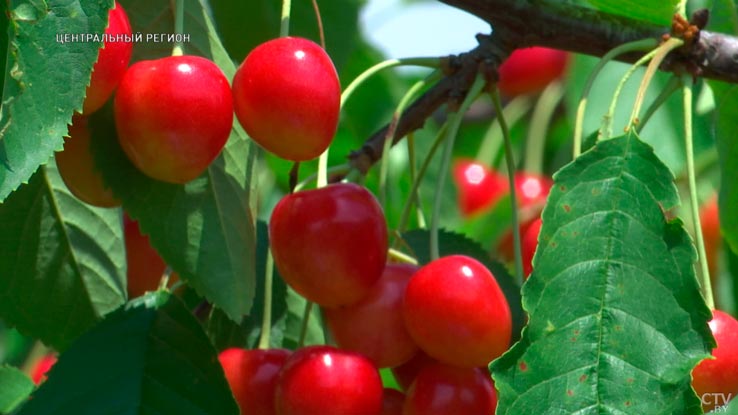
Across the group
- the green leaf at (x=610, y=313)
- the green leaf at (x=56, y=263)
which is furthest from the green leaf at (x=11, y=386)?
the green leaf at (x=610, y=313)

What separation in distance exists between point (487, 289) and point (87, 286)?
1.49 ft

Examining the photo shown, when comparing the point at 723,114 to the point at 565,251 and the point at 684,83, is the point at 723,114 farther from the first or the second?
the point at 565,251

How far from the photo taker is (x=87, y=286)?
1.22 m

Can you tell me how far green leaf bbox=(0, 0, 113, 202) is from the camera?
86 centimetres

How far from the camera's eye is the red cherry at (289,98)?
3.14 feet

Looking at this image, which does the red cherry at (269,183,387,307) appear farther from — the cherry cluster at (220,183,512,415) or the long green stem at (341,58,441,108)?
the long green stem at (341,58,441,108)

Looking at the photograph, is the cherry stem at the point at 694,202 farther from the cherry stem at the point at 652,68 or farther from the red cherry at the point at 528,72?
the red cherry at the point at 528,72

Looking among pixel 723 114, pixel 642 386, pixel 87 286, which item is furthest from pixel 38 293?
pixel 723 114

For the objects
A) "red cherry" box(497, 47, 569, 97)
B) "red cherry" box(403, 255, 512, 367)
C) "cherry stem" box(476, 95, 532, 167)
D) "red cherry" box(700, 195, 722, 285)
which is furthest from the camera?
"red cherry" box(497, 47, 569, 97)

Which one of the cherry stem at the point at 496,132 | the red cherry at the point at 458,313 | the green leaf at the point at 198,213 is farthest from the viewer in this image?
the cherry stem at the point at 496,132

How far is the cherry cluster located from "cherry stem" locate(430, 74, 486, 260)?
38mm

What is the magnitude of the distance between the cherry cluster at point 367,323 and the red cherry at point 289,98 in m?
0.06

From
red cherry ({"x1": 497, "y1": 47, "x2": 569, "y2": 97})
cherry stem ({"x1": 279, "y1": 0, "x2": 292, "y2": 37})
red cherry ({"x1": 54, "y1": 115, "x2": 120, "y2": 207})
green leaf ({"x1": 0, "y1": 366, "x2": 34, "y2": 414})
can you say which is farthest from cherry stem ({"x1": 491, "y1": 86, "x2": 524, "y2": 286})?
red cherry ({"x1": 497, "y1": 47, "x2": 569, "y2": 97})

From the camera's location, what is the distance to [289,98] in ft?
3.14
